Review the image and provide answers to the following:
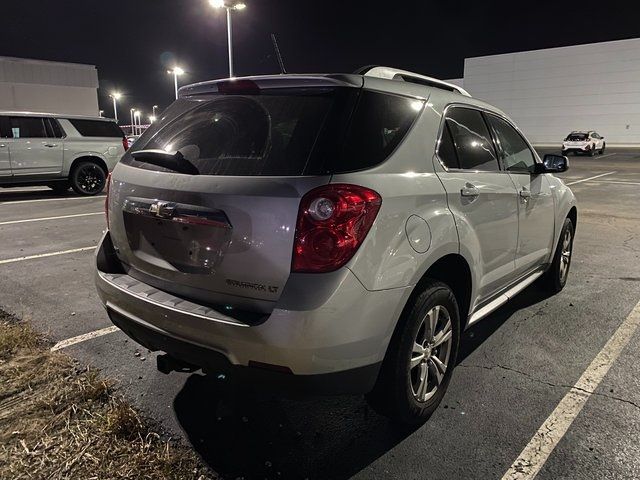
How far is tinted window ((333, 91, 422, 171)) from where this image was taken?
2262 millimetres

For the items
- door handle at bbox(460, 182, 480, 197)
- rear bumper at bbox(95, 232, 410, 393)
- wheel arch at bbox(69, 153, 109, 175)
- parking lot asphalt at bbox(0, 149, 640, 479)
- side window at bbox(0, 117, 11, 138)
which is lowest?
parking lot asphalt at bbox(0, 149, 640, 479)

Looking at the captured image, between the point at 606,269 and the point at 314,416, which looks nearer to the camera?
the point at 314,416

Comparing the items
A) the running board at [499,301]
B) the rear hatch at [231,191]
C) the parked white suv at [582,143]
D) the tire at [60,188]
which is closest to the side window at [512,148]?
the running board at [499,301]

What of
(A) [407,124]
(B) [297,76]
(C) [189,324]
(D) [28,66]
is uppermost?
(D) [28,66]

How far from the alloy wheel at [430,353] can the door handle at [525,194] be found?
132 cm

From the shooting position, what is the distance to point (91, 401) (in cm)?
282

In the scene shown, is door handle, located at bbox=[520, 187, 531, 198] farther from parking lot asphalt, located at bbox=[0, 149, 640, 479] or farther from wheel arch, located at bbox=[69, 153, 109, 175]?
wheel arch, located at bbox=[69, 153, 109, 175]

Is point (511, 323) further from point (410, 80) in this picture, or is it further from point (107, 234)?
point (107, 234)

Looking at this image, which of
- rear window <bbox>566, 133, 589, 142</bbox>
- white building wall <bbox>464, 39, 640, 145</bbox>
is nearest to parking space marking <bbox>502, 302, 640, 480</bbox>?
rear window <bbox>566, 133, 589, 142</bbox>

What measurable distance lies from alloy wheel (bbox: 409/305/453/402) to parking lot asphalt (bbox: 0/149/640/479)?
205mm

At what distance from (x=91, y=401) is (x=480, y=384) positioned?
7.64 feet

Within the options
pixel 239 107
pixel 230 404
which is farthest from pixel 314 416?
pixel 239 107

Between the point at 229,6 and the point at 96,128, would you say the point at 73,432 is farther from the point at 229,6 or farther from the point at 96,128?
the point at 229,6

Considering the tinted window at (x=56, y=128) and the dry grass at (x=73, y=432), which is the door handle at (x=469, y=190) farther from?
the tinted window at (x=56, y=128)
